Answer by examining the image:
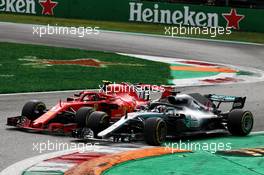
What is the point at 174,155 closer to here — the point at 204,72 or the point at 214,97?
the point at 214,97

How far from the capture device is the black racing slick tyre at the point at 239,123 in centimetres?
1331

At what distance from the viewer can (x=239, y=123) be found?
43.6 ft

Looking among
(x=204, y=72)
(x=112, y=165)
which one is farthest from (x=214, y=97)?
(x=204, y=72)

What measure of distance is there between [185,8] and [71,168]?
95.5 feet

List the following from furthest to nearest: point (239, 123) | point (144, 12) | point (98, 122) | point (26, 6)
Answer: point (26, 6), point (144, 12), point (239, 123), point (98, 122)

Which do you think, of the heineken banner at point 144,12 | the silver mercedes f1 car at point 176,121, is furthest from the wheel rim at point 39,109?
the heineken banner at point 144,12

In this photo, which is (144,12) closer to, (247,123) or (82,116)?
(247,123)

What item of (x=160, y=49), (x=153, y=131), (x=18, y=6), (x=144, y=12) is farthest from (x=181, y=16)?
(x=153, y=131)

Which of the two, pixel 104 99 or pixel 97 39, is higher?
pixel 97 39

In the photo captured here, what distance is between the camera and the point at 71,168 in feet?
32.9

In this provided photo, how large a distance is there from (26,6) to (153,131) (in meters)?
30.6

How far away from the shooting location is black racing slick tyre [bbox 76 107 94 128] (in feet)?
41.8

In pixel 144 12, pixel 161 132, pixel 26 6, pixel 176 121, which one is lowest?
pixel 161 132

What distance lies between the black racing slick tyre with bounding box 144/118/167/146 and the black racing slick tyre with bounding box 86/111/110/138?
752mm
